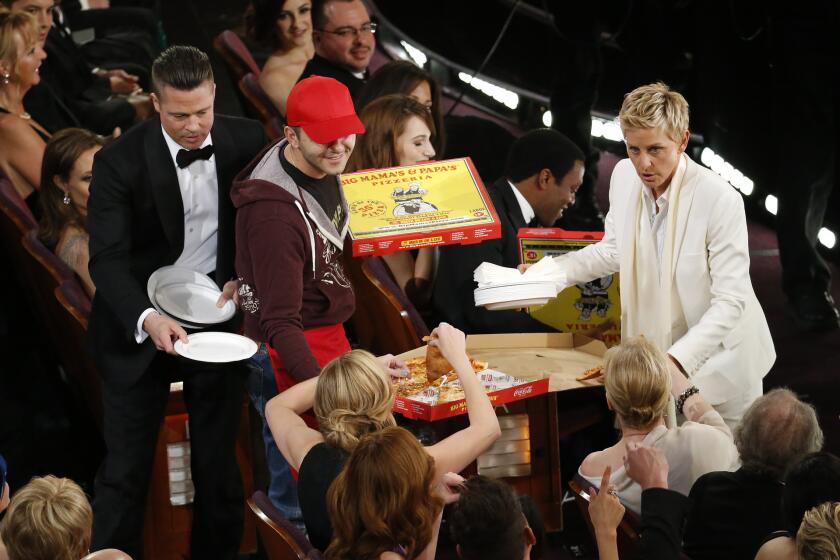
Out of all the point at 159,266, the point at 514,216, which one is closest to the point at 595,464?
the point at 159,266

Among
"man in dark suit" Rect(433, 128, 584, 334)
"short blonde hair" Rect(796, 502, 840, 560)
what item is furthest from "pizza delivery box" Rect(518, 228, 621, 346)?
"short blonde hair" Rect(796, 502, 840, 560)

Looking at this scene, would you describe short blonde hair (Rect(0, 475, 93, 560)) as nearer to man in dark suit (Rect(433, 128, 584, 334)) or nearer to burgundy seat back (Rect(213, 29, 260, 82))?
man in dark suit (Rect(433, 128, 584, 334))

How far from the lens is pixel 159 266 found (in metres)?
4.04

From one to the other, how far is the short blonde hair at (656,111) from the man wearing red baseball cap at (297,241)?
806mm

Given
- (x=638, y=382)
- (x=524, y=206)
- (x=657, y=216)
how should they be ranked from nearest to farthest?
(x=638, y=382) < (x=657, y=216) < (x=524, y=206)

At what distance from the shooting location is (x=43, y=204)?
4863 millimetres

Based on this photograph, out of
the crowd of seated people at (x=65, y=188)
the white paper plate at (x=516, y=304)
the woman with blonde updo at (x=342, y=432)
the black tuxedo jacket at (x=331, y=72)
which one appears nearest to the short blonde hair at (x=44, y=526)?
the woman with blonde updo at (x=342, y=432)

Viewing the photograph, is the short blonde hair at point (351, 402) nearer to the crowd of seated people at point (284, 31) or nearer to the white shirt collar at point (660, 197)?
the white shirt collar at point (660, 197)

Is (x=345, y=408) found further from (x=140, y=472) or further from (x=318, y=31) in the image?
(x=318, y=31)

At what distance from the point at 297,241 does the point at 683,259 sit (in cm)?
119

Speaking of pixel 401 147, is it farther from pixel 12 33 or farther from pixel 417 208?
pixel 12 33

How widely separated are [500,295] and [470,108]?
4014 millimetres

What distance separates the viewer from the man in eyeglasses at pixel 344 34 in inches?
252

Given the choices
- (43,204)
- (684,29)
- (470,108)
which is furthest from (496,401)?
(470,108)
